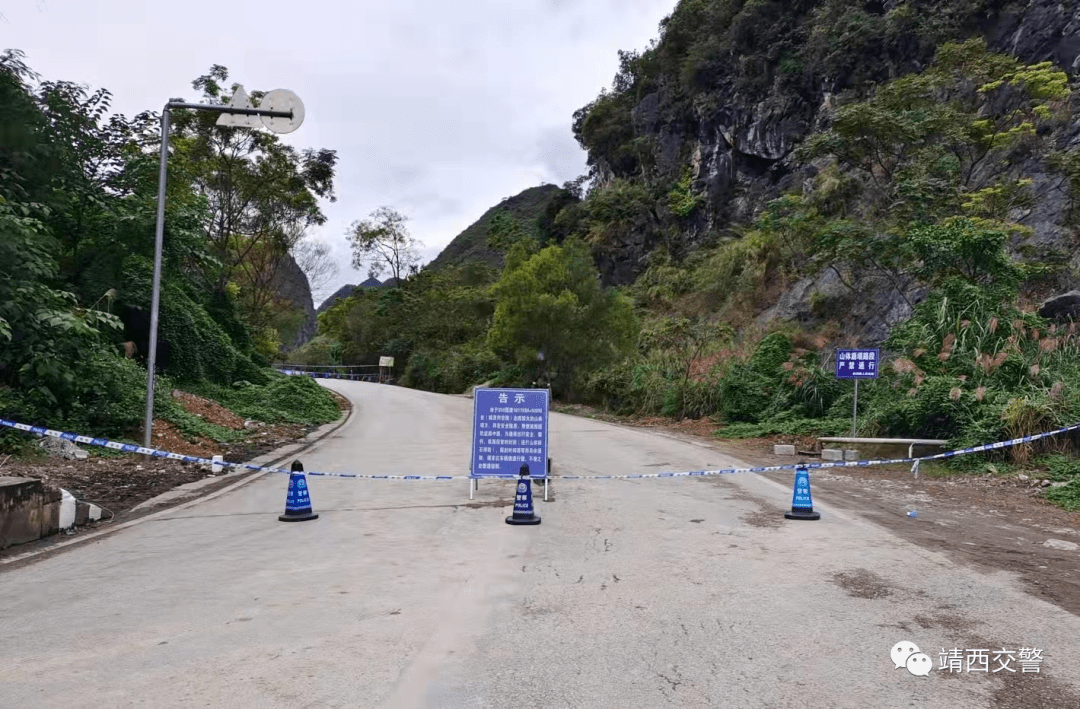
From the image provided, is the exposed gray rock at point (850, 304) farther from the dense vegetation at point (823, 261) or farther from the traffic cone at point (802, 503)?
the traffic cone at point (802, 503)

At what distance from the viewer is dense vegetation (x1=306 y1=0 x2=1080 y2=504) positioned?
1556 cm

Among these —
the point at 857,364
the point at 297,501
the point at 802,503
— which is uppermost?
the point at 857,364

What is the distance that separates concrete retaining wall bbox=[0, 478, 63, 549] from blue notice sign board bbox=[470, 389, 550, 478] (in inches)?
184

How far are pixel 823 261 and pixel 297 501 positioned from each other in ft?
59.3

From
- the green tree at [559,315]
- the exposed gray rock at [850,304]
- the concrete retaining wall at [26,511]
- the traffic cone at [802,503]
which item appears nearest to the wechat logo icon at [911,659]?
the traffic cone at [802,503]

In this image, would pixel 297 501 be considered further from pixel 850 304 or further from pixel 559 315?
pixel 850 304

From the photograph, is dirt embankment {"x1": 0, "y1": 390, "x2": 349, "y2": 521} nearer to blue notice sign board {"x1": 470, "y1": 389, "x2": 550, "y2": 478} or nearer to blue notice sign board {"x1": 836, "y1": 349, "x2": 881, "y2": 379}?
blue notice sign board {"x1": 470, "y1": 389, "x2": 550, "y2": 478}

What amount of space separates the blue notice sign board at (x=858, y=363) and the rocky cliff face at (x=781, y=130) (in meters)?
9.22

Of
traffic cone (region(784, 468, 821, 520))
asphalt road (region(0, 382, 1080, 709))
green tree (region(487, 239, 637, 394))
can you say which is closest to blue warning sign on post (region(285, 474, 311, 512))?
asphalt road (region(0, 382, 1080, 709))

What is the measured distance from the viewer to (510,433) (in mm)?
9773

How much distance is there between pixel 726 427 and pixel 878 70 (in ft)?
81.7

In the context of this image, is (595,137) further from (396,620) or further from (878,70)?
(396,620)

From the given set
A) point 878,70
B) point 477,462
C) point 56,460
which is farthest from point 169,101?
point 878,70

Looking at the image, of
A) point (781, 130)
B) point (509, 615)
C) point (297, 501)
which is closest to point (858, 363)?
point (297, 501)
